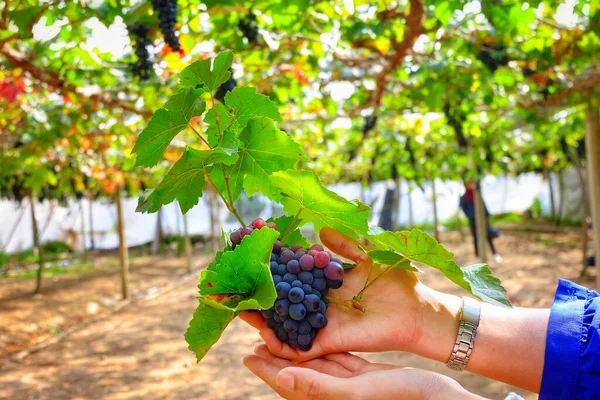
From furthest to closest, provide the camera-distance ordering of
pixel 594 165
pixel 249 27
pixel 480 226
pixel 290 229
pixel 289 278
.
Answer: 1. pixel 480 226
2. pixel 594 165
3. pixel 249 27
4. pixel 290 229
5. pixel 289 278

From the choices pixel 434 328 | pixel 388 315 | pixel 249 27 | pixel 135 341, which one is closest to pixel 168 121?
pixel 388 315

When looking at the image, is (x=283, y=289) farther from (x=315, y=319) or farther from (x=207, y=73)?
(x=207, y=73)

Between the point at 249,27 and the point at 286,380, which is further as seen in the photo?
the point at 249,27

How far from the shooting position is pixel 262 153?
1240mm

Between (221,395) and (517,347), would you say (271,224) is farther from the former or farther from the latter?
(221,395)

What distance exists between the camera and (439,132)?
9.85 meters

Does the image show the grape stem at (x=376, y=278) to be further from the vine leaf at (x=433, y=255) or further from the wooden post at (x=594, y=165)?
the wooden post at (x=594, y=165)

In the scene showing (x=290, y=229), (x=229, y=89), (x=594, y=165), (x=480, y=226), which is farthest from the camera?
(x=480, y=226)

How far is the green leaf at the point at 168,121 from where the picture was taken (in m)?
1.18

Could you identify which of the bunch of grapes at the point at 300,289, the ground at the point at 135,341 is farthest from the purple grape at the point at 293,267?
the ground at the point at 135,341

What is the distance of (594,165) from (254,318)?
5.61 metres

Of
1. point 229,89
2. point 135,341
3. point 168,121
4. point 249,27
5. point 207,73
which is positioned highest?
point 249,27

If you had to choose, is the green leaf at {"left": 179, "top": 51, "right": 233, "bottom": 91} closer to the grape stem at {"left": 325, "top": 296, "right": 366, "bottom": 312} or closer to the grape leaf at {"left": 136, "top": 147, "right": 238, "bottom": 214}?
the grape leaf at {"left": 136, "top": 147, "right": 238, "bottom": 214}

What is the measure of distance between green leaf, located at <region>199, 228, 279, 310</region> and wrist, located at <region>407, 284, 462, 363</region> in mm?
521
